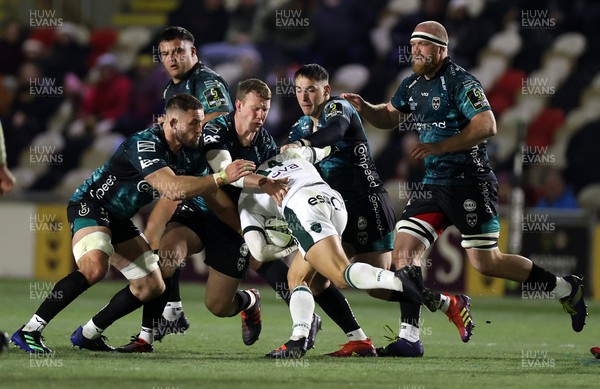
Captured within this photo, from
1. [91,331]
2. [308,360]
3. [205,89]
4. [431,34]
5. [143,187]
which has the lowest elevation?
[308,360]

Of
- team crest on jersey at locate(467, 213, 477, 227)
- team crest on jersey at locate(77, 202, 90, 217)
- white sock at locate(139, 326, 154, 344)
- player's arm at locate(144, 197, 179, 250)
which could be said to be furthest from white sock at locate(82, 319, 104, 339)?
team crest on jersey at locate(467, 213, 477, 227)

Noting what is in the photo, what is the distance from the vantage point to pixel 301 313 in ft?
25.6

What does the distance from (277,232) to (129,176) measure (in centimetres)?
114

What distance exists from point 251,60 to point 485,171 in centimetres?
834

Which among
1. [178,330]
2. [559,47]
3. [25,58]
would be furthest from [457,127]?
[25,58]

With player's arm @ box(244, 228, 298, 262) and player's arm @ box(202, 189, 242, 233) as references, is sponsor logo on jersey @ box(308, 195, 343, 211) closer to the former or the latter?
player's arm @ box(244, 228, 298, 262)

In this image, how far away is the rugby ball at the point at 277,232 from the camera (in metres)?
8.22

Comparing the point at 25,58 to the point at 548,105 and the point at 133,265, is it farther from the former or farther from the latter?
the point at 133,265

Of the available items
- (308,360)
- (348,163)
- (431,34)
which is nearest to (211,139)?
(348,163)

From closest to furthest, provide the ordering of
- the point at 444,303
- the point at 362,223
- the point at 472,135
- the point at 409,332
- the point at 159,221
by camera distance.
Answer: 1. the point at 444,303
2. the point at 472,135
3. the point at 409,332
4. the point at 362,223
5. the point at 159,221

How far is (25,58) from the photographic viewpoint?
19.2 metres

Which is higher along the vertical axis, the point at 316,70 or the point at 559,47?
the point at 559,47

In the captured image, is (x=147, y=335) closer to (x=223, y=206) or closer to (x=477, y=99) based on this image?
(x=223, y=206)

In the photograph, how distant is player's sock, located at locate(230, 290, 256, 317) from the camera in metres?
8.89
